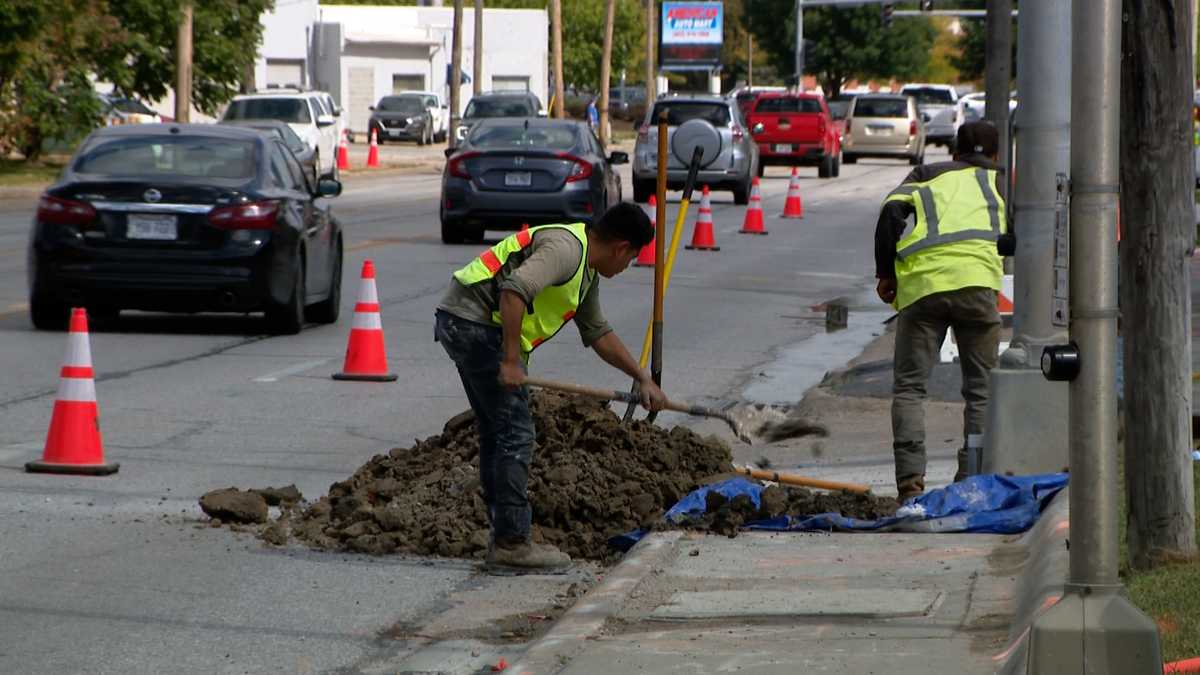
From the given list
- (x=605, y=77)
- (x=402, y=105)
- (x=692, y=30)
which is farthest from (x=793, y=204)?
(x=692, y=30)

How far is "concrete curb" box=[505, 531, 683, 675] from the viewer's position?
637cm

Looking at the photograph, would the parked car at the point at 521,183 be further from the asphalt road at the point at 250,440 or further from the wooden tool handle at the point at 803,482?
the wooden tool handle at the point at 803,482

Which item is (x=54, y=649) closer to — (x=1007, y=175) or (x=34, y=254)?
(x=1007, y=175)

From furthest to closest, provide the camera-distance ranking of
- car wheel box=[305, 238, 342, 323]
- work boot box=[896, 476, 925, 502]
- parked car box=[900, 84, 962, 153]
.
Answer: parked car box=[900, 84, 962, 153] → car wheel box=[305, 238, 342, 323] → work boot box=[896, 476, 925, 502]

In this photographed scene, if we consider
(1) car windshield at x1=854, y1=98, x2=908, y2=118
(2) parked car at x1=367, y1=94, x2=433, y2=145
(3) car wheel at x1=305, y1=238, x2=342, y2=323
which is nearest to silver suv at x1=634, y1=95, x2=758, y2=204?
(3) car wheel at x1=305, y1=238, x2=342, y2=323

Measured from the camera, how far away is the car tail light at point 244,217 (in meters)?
15.4

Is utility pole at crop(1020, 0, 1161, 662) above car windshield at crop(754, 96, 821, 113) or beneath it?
beneath

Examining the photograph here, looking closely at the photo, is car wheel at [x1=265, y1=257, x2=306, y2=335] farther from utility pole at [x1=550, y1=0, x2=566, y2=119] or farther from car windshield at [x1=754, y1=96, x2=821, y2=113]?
utility pole at [x1=550, y1=0, x2=566, y2=119]

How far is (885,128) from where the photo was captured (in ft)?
182

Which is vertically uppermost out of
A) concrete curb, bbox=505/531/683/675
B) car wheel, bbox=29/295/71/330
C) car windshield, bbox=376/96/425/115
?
car windshield, bbox=376/96/425/115

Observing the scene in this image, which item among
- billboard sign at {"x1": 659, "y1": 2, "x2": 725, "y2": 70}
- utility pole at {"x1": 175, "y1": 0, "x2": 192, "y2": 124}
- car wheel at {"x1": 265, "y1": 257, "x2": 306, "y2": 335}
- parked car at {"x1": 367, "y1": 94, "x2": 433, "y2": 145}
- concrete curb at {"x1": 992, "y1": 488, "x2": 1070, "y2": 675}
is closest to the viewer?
concrete curb at {"x1": 992, "y1": 488, "x2": 1070, "y2": 675}

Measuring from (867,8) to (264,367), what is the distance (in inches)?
3586

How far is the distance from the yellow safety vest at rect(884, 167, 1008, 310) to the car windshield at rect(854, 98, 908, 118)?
150ft

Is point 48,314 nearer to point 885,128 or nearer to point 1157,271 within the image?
point 1157,271
